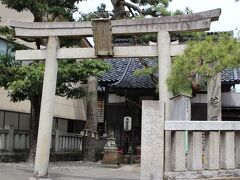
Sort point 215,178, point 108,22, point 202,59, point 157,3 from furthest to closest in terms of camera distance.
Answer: point 157,3 → point 108,22 → point 202,59 → point 215,178

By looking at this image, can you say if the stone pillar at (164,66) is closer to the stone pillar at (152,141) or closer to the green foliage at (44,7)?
the stone pillar at (152,141)

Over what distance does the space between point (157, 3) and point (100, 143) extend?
343 inches

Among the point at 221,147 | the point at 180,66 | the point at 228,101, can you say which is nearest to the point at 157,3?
the point at 228,101

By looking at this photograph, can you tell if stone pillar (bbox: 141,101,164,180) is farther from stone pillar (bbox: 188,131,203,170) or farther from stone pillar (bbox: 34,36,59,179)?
stone pillar (bbox: 34,36,59,179)

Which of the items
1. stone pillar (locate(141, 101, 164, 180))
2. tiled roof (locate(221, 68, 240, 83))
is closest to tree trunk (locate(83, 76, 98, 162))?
tiled roof (locate(221, 68, 240, 83))

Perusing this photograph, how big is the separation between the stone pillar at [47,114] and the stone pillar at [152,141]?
13.8 ft

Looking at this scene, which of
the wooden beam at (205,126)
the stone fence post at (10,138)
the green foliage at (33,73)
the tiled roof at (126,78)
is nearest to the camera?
the wooden beam at (205,126)

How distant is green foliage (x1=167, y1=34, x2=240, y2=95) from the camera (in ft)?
28.0

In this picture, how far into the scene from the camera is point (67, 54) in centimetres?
1185

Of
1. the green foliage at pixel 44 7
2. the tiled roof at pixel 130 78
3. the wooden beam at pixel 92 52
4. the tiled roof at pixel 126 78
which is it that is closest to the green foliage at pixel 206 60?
the wooden beam at pixel 92 52

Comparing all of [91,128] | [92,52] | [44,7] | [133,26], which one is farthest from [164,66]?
[91,128]

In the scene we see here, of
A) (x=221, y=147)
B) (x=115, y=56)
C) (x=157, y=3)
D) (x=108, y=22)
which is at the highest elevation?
(x=157, y=3)

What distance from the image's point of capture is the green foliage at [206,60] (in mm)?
8547

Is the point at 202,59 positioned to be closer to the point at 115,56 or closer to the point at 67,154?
the point at 115,56
